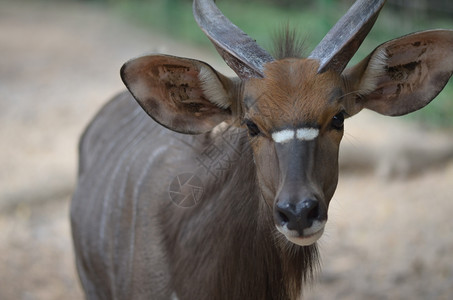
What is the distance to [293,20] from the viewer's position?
1130 cm

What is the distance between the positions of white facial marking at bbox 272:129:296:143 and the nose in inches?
12.2

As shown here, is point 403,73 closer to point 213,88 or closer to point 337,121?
point 337,121

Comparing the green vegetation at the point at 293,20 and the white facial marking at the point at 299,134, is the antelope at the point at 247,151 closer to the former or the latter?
the white facial marking at the point at 299,134

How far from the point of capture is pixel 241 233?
352 centimetres

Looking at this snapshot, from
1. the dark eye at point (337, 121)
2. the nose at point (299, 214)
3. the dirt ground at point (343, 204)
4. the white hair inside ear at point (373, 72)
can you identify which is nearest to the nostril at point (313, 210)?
the nose at point (299, 214)

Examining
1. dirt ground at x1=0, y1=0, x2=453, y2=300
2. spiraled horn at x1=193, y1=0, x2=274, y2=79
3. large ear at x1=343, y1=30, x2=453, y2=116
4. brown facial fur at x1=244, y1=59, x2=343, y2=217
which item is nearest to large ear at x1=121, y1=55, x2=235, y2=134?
spiraled horn at x1=193, y1=0, x2=274, y2=79

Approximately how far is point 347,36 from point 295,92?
1.17 feet

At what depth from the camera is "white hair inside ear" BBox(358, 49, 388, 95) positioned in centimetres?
338

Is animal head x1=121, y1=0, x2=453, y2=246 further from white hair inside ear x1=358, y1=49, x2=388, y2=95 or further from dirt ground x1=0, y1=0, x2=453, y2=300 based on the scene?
dirt ground x1=0, y1=0, x2=453, y2=300

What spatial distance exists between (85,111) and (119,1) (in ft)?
31.4

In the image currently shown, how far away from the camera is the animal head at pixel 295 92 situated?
3002 millimetres

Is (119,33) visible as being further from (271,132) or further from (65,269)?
(271,132)

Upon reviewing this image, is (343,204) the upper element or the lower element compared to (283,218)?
lower

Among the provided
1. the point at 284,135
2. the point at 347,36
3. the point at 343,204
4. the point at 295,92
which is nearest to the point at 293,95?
the point at 295,92
